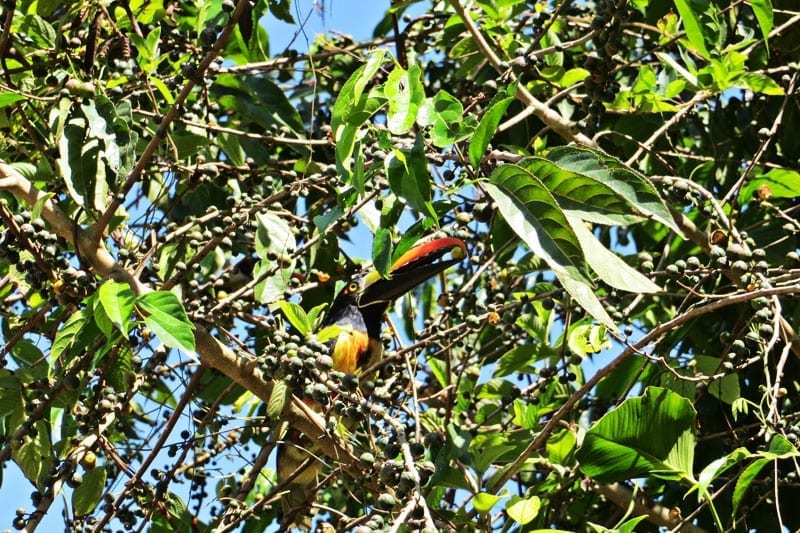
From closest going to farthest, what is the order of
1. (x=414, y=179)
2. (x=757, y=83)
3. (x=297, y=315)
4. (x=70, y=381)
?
(x=414, y=179)
(x=70, y=381)
(x=297, y=315)
(x=757, y=83)

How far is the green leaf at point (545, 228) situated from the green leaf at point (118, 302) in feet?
2.61

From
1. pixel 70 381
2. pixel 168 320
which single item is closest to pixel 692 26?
pixel 168 320

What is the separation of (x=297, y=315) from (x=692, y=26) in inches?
48.6

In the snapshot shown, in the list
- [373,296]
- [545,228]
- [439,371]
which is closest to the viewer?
[545,228]

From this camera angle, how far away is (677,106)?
3.12 metres

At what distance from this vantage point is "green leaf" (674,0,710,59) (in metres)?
2.39

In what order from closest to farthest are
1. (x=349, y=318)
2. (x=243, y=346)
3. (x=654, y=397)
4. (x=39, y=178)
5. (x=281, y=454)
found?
(x=654, y=397) → (x=243, y=346) → (x=39, y=178) → (x=281, y=454) → (x=349, y=318)

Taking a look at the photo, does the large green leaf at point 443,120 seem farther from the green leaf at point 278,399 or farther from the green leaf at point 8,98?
the green leaf at point 8,98

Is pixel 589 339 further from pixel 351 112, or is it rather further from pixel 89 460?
pixel 89 460

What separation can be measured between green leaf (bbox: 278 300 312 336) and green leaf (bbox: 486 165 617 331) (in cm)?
91

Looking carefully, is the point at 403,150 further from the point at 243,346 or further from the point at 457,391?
the point at 457,391

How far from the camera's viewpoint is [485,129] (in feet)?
6.55

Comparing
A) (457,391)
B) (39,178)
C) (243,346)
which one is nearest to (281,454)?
(457,391)

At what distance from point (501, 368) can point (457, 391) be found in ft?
0.55
